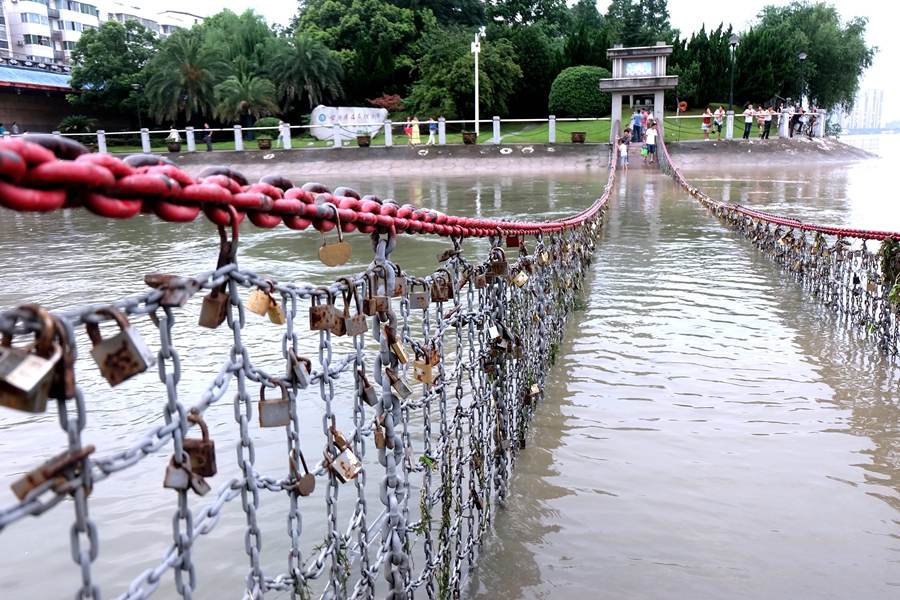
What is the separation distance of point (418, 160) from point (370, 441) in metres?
23.1

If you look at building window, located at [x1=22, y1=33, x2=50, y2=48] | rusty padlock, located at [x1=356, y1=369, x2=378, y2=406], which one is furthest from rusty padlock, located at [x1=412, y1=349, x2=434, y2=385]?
building window, located at [x1=22, y1=33, x2=50, y2=48]

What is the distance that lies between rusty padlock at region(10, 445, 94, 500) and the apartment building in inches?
2868

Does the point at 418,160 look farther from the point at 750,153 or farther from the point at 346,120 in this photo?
the point at 750,153

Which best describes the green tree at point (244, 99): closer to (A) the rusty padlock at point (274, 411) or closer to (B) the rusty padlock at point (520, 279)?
(B) the rusty padlock at point (520, 279)

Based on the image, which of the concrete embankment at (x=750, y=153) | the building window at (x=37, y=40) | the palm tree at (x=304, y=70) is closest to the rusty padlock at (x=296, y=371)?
the concrete embankment at (x=750, y=153)

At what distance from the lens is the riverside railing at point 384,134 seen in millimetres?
28886

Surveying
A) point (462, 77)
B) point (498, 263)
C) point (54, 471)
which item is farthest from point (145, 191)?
point (462, 77)

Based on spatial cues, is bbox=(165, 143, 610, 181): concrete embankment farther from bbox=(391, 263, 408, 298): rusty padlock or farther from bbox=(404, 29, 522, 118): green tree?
bbox=(391, 263, 408, 298): rusty padlock

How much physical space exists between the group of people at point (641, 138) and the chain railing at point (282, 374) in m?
21.0

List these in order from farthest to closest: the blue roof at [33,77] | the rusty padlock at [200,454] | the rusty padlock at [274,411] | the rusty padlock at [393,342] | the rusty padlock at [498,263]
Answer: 1. the blue roof at [33,77]
2. the rusty padlock at [498,263]
3. the rusty padlock at [393,342]
4. the rusty padlock at [274,411]
5. the rusty padlock at [200,454]

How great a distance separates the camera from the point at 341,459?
6.07ft

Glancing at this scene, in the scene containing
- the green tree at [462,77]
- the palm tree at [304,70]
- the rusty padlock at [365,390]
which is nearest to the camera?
the rusty padlock at [365,390]

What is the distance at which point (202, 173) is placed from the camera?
1.36 metres

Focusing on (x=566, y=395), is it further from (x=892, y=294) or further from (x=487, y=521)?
(x=892, y=294)
